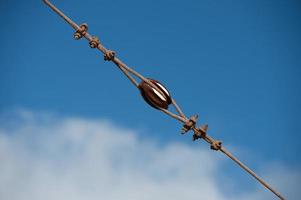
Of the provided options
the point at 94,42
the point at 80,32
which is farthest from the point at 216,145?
the point at 80,32

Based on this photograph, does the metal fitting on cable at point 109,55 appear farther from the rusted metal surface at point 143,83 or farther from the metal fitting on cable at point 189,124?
the metal fitting on cable at point 189,124

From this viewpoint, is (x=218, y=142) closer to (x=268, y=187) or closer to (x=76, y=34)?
(x=268, y=187)

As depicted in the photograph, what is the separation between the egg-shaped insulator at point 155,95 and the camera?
6.87m

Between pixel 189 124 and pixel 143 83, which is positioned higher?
pixel 143 83

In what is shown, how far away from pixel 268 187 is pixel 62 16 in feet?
15.4

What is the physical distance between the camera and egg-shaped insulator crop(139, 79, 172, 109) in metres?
6.87

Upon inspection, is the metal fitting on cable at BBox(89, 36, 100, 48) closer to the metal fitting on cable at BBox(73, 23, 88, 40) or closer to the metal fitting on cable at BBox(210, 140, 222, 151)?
the metal fitting on cable at BBox(73, 23, 88, 40)

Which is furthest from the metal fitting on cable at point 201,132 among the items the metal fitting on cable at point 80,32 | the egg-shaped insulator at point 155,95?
the metal fitting on cable at point 80,32

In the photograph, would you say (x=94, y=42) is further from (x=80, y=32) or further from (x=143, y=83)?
(x=143, y=83)

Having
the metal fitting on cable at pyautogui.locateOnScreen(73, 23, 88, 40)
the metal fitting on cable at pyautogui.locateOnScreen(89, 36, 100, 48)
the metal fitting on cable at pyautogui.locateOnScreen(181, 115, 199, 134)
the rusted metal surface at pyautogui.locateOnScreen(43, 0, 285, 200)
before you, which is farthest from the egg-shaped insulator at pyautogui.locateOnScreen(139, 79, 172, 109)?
the metal fitting on cable at pyautogui.locateOnScreen(73, 23, 88, 40)

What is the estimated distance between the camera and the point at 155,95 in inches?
271

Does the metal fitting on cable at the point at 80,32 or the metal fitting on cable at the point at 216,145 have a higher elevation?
the metal fitting on cable at the point at 80,32

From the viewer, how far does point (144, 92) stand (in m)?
6.91

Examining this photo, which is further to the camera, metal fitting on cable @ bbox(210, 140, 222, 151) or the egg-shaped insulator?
the egg-shaped insulator
